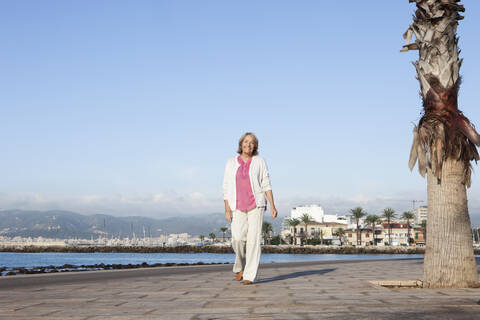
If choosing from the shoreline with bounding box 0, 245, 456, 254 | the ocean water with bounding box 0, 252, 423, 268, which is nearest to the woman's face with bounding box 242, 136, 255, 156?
the ocean water with bounding box 0, 252, 423, 268

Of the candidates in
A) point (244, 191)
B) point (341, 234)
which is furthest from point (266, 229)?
point (244, 191)

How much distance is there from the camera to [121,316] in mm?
4277

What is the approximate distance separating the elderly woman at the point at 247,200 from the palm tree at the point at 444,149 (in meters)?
2.18

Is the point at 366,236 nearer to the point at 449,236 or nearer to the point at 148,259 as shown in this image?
the point at 148,259

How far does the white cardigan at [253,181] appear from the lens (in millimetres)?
7617

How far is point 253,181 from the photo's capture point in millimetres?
7641

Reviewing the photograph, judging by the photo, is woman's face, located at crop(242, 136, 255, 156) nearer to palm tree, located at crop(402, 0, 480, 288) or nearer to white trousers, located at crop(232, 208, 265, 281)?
white trousers, located at crop(232, 208, 265, 281)

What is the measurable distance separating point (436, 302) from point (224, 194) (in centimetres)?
373

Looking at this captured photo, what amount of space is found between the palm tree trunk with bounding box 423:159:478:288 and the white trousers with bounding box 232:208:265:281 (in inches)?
90.8

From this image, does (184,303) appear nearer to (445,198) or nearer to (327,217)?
(445,198)

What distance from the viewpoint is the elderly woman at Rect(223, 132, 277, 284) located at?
24.6 feet

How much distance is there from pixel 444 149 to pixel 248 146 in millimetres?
2760

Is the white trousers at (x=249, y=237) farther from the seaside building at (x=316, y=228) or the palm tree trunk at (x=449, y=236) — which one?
the seaside building at (x=316, y=228)

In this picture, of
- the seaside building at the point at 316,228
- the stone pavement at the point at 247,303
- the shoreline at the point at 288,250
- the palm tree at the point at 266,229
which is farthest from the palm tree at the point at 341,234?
the stone pavement at the point at 247,303
